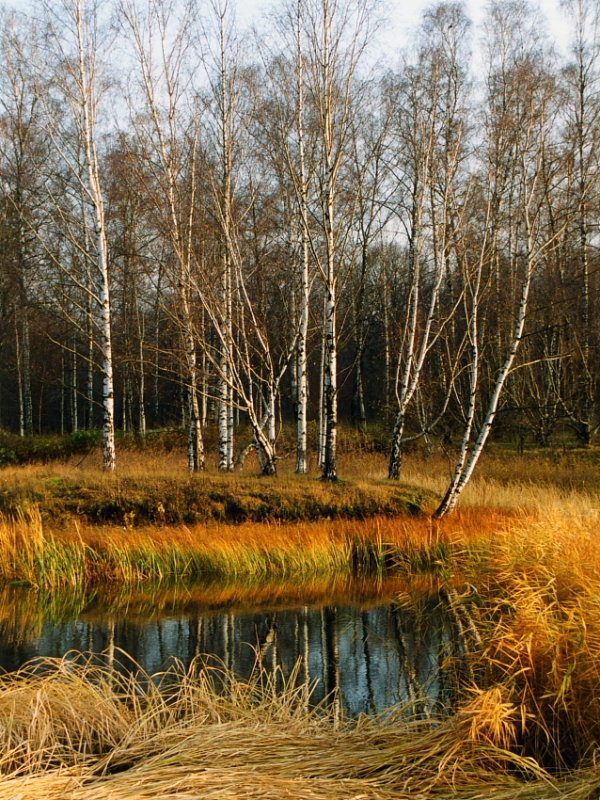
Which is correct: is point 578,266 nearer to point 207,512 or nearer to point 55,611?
point 207,512

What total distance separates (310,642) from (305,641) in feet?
0.21

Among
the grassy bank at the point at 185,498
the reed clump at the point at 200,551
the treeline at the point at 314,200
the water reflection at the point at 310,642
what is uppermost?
the treeline at the point at 314,200

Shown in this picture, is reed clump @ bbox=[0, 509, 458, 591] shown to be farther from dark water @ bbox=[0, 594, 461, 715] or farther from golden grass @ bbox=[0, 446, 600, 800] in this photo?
golden grass @ bbox=[0, 446, 600, 800]

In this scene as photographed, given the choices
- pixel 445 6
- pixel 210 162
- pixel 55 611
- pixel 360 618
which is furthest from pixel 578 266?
pixel 55 611

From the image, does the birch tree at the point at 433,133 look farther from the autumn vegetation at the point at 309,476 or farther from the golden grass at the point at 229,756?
the golden grass at the point at 229,756

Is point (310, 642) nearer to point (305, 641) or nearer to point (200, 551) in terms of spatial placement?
point (305, 641)

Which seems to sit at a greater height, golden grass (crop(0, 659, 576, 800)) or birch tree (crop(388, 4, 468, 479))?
birch tree (crop(388, 4, 468, 479))

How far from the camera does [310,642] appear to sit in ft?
26.1

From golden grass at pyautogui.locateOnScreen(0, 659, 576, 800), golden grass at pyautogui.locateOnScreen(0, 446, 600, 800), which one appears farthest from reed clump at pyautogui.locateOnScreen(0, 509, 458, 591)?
golden grass at pyautogui.locateOnScreen(0, 659, 576, 800)

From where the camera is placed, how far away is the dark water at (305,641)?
259 inches

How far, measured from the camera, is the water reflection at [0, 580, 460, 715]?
6574mm

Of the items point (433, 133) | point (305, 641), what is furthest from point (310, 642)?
point (433, 133)

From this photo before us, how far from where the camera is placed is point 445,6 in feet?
47.9

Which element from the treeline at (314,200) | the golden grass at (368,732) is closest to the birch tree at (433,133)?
the treeline at (314,200)
